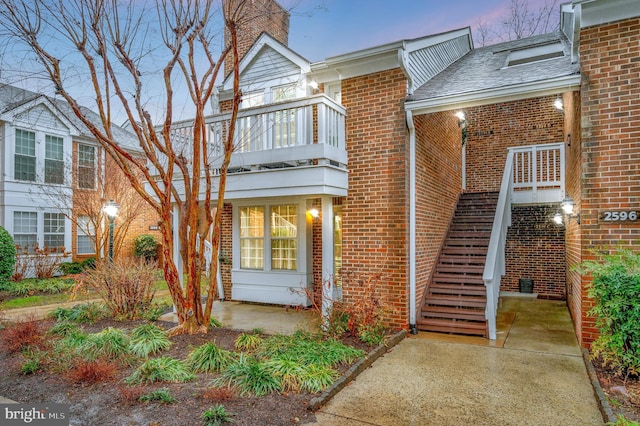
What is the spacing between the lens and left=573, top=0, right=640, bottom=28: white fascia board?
5.25 metres

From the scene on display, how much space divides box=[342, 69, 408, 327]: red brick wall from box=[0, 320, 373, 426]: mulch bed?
2.32 metres

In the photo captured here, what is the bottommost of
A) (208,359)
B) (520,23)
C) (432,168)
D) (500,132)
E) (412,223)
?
(208,359)

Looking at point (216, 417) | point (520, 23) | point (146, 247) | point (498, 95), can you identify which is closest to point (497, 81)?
point (498, 95)

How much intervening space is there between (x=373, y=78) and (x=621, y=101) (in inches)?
148

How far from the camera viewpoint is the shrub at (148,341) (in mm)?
5379

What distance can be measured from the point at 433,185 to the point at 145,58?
5970mm

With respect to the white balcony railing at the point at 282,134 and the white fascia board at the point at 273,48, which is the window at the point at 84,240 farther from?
the white balcony railing at the point at 282,134

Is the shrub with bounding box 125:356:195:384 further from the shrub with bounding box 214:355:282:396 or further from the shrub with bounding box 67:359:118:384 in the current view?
the shrub with bounding box 214:355:282:396

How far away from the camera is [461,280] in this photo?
302 inches

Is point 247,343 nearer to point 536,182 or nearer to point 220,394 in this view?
point 220,394

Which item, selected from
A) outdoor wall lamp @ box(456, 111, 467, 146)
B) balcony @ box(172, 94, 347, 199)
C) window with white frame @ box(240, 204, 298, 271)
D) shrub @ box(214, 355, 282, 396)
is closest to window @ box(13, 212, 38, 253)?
window with white frame @ box(240, 204, 298, 271)

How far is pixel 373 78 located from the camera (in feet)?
23.2

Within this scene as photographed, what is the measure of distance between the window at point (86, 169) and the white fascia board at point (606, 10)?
15.2 m

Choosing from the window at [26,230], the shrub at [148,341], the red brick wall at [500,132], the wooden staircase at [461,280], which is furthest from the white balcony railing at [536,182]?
the window at [26,230]
